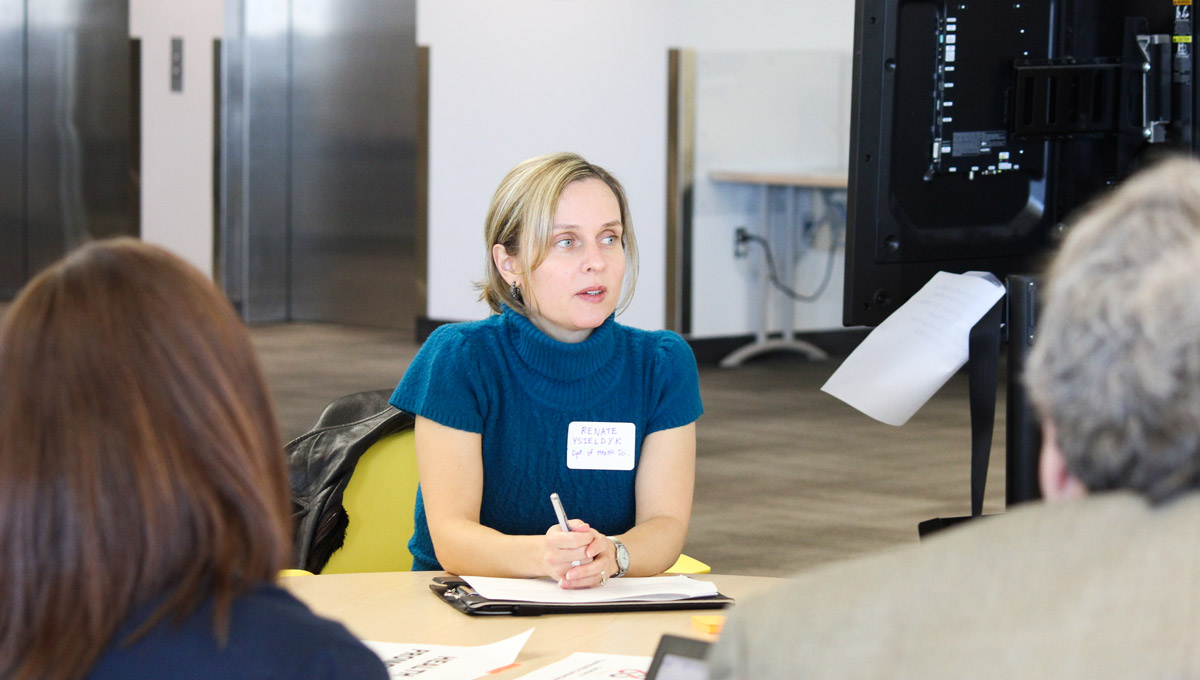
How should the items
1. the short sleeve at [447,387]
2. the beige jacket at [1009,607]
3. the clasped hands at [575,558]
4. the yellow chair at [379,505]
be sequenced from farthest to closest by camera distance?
the yellow chair at [379,505], the short sleeve at [447,387], the clasped hands at [575,558], the beige jacket at [1009,607]

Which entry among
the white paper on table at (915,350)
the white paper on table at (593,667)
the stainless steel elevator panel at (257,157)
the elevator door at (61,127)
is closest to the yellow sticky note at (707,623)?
the white paper on table at (593,667)

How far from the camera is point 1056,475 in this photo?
788 millimetres

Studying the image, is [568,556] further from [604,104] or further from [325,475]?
[604,104]

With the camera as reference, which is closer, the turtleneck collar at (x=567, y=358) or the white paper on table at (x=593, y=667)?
the white paper on table at (x=593, y=667)

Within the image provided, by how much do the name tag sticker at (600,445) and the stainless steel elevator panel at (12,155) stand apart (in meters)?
6.38

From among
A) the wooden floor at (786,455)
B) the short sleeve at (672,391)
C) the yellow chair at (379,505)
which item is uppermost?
the short sleeve at (672,391)

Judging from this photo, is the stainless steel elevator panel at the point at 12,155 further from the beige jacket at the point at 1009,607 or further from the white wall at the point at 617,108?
the beige jacket at the point at 1009,607

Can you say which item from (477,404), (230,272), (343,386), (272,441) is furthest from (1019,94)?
(230,272)

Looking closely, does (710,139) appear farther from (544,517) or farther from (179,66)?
(544,517)

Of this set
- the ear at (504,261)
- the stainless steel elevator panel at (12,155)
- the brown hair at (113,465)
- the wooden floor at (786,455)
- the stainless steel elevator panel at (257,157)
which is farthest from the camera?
the stainless steel elevator panel at (257,157)

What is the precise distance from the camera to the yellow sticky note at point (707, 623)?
4.92ft

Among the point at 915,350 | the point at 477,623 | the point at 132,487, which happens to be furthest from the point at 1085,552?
the point at 915,350

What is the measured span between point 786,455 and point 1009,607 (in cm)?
470

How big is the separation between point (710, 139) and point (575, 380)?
16.9 feet
